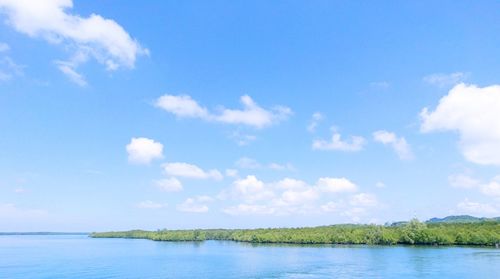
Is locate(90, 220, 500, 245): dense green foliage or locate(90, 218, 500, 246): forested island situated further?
locate(90, 220, 500, 245): dense green foliage

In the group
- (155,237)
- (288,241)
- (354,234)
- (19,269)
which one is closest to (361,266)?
(19,269)

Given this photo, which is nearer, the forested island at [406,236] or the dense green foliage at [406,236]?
the forested island at [406,236]

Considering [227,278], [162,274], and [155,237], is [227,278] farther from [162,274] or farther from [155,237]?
[155,237]

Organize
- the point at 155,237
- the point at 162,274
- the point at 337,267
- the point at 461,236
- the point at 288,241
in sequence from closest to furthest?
the point at 162,274, the point at 337,267, the point at 461,236, the point at 288,241, the point at 155,237

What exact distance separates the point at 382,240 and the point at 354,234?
282 inches

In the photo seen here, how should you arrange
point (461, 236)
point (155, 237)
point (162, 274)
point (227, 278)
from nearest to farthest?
point (227, 278) < point (162, 274) < point (461, 236) < point (155, 237)

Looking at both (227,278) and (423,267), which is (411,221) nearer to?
(423,267)

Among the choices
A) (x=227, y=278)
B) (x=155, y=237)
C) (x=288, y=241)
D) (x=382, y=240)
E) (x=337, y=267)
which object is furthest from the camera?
(x=155, y=237)

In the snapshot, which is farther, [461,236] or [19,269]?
[461,236]

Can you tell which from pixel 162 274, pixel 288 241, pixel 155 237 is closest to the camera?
pixel 162 274

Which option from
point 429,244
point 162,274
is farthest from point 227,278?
point 429,244

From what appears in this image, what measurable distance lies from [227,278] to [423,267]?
66.2ft

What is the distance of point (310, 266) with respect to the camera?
4809 centimetres

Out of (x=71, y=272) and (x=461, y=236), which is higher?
(x=461, y=236)
